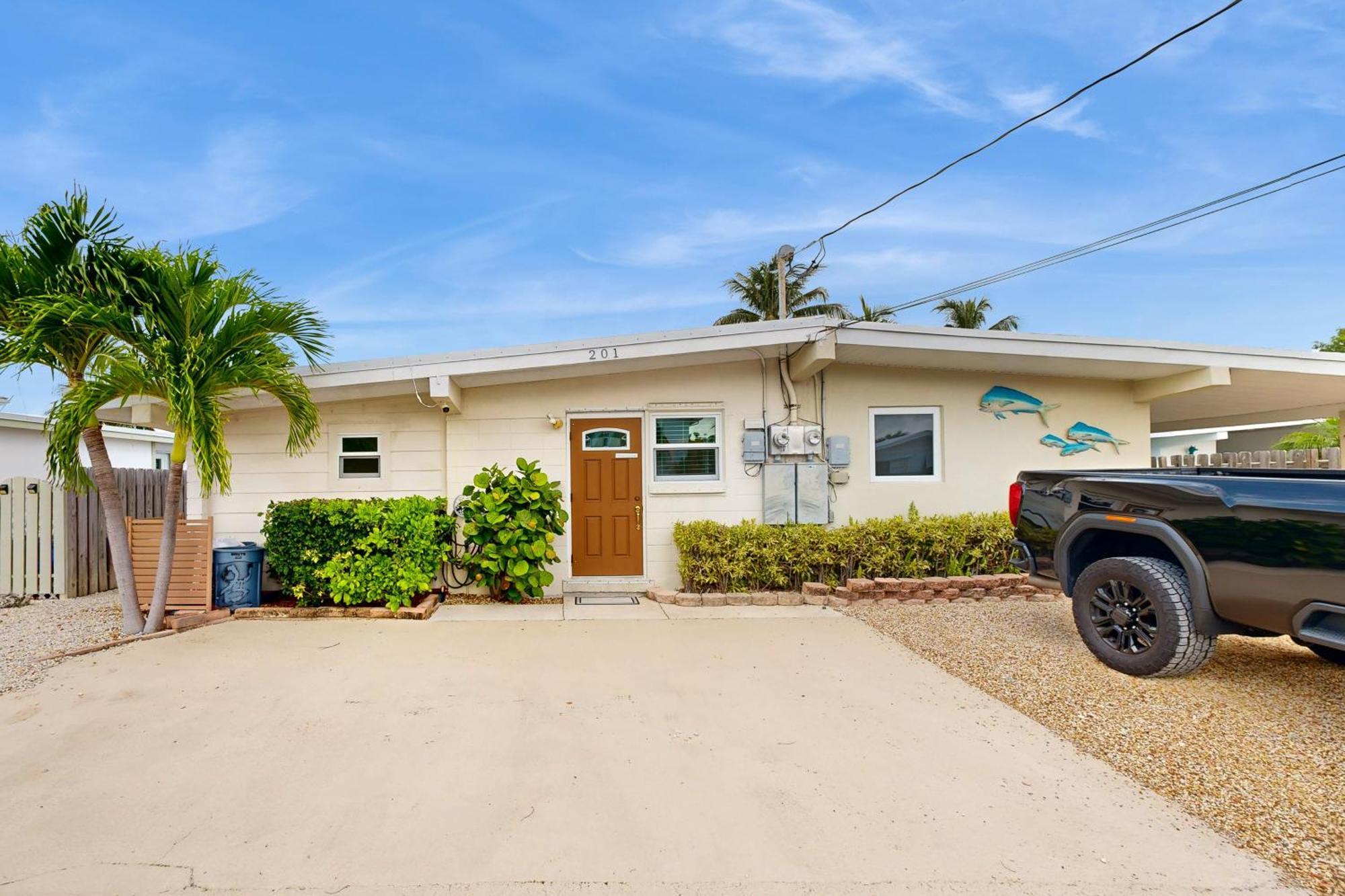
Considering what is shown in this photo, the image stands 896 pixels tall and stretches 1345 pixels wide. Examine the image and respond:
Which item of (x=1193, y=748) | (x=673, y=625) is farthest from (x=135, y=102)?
(x=1193, y=748)

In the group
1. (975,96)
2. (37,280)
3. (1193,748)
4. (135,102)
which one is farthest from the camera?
(135,102)

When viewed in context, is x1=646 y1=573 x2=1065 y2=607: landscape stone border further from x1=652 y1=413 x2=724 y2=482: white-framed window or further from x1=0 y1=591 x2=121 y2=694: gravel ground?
x1=0 y1=591 x2=121 y2=694: gravel ground

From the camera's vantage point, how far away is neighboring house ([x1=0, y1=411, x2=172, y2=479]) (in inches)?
491

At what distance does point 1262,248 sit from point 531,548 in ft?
37.8

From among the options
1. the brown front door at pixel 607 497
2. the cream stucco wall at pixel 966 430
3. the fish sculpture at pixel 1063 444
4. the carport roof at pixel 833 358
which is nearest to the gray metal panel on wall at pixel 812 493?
the cream stucco wall at pixel 966 430

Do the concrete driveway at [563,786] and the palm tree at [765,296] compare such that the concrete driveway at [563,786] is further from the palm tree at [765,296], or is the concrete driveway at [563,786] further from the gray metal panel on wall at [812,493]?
the palm tree at [765,296]

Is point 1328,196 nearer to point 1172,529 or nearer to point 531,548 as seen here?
point 1172,529

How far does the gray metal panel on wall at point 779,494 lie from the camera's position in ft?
25.7

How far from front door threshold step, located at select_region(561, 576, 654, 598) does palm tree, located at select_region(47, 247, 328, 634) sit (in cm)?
363

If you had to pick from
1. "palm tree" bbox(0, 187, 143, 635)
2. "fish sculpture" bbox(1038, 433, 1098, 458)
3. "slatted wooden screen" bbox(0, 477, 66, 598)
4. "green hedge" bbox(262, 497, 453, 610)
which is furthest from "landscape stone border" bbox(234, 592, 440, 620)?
"fish sculpture" bbox(1038, 433, 1098, 458)

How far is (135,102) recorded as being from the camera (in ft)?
27.4

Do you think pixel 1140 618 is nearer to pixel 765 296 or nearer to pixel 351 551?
pixel 351 551

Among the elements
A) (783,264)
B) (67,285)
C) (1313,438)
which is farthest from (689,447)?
(1313,438)

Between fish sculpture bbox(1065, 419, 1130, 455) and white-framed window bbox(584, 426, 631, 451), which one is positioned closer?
white-framed window bbox(584, 426, 631, 451)
